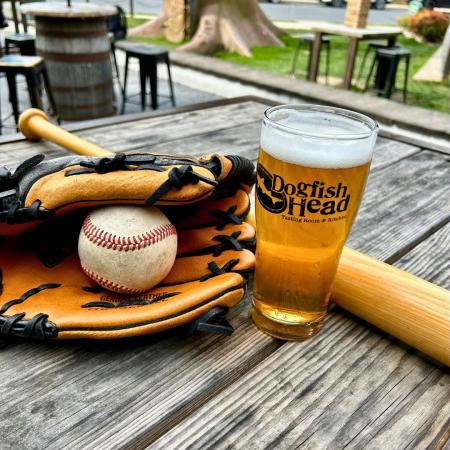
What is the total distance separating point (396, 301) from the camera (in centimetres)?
82

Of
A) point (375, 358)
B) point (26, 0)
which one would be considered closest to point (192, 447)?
point (375, 358)

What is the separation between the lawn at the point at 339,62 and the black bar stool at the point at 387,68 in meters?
0.29

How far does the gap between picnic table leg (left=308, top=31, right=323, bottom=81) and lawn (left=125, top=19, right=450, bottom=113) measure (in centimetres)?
37

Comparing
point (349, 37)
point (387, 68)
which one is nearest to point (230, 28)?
point (349, 37)

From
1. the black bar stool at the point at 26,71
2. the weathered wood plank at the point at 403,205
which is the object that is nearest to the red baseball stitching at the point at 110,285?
the weathered wood plank at the point at 403,205

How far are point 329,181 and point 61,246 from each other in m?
0.56

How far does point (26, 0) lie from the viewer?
7.23m

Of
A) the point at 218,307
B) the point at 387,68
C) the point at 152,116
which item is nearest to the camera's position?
the point at 218,307

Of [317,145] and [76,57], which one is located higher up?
[317,145]

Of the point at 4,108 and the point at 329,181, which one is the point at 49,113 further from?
the point at 329,181

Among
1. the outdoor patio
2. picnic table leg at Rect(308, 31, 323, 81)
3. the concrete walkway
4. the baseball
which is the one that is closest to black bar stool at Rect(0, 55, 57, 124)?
the concrete walkway

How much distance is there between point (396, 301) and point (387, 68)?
5.94m

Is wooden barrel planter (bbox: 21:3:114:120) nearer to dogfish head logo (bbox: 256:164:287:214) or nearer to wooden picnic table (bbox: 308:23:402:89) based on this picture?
wooden picnic table (bbox: 308:23:402:89)

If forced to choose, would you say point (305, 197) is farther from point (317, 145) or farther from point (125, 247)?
point (125, 247)
